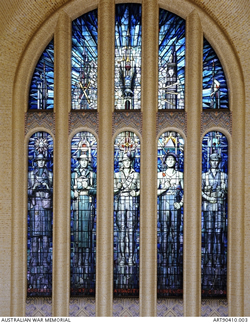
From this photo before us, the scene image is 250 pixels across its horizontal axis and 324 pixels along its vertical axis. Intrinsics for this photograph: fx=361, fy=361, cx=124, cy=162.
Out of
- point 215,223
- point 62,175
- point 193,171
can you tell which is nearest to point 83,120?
point 62,175

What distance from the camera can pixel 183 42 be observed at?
35.9 feet

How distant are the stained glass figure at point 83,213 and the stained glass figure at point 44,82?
1.50 metres

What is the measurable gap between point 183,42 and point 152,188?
4.52 meters

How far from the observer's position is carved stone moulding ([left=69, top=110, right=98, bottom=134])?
10688 millimetres

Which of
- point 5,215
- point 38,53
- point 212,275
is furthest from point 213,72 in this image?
point 5,215

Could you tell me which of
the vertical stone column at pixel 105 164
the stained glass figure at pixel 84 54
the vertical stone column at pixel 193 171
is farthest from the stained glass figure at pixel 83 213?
the vertical stone column at pixel 193 171

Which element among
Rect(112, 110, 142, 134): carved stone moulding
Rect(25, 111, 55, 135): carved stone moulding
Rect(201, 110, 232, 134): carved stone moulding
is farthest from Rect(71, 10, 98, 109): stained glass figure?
Rect(201, 110, 232, 134): carved stone moulding

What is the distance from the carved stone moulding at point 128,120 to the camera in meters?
10.6

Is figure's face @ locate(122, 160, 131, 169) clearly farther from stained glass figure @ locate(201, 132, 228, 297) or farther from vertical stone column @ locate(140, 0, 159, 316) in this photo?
stained glass figure @ locate(201, 132, 228, 297)

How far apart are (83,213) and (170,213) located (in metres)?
2.60

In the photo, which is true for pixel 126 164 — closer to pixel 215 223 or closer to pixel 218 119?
pixel 218 119

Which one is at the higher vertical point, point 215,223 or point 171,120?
point 171,120

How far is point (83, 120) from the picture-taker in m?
10.7

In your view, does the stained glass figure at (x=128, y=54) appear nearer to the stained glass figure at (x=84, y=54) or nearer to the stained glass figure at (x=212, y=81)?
the stained glass figure at (x=84, y=54)
